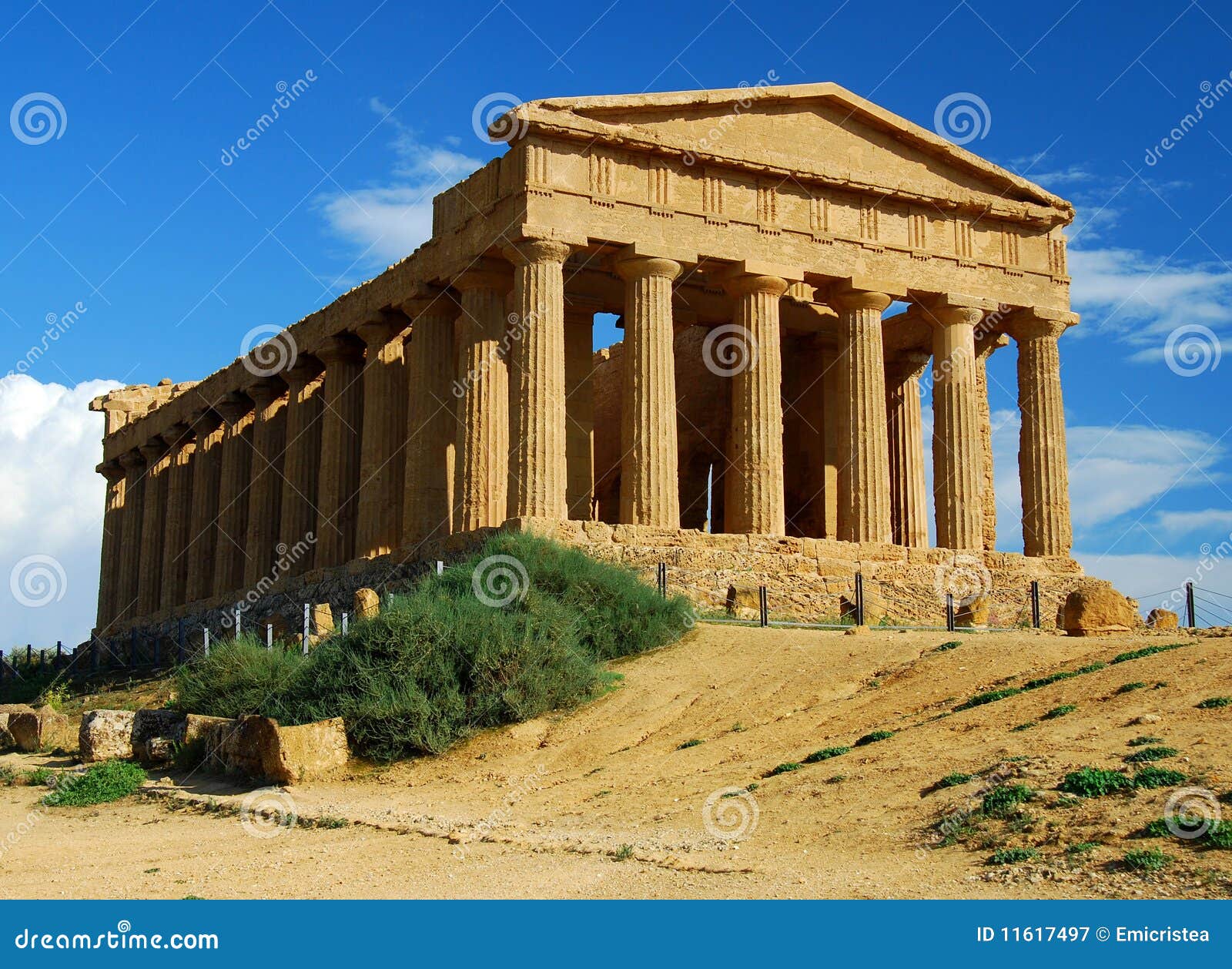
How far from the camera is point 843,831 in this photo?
12602 millimetres

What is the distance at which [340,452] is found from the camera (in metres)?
35.8

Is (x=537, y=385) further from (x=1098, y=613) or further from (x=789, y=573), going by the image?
(x=1098, y=613)

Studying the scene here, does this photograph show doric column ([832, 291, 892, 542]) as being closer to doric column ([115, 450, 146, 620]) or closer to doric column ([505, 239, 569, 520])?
doric column ([505, 239, 569, 520])

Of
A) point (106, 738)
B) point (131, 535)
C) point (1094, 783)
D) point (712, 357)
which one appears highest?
point (712, 357)

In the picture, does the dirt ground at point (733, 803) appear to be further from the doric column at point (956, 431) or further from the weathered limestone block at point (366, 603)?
the doric column at point (956, 431)

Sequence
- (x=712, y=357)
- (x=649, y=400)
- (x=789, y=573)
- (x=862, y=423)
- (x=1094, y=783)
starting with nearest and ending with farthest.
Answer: (x=1094, y=783), (x=789, y=573), (x=649, y=400), (x=862, y=423), (x=712, y=357)

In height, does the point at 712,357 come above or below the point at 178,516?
above

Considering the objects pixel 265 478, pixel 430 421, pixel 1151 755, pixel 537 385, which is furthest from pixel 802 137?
pixel 1151 755

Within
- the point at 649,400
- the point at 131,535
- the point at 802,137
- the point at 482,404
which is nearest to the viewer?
the point at 649,400

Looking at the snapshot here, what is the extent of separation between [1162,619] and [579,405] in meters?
14.1

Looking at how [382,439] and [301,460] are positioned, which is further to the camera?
[301,460]

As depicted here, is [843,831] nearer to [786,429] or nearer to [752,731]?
[752,731]

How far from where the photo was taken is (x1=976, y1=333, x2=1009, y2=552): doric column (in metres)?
33.6

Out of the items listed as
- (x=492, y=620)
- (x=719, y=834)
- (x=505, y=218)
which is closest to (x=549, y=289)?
(x=505, y=218)
